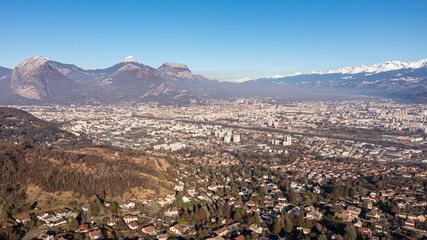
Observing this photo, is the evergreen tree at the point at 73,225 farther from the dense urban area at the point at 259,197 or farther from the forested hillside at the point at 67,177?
the forested hillside at the point at 67,177

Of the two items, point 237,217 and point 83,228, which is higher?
point 83,228

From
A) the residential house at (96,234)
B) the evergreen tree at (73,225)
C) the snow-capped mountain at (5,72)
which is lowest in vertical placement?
the residential house at (96,234)

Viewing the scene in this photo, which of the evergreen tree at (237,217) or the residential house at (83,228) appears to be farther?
the evergreen tree at (237,217)

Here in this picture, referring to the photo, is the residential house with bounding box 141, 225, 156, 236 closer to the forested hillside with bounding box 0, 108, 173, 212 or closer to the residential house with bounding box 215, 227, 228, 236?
the residential house with bounding box 215, 227, 228, 236

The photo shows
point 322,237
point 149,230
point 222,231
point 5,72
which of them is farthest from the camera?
point 5,72

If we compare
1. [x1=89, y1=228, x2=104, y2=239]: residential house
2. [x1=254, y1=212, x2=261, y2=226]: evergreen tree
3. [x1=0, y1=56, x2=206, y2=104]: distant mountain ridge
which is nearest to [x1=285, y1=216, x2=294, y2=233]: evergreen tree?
[x1=254, y1=212, x2=261, y2=226]: evergreen tree

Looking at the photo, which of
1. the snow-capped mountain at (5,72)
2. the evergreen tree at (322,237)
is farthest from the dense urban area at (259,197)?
the snow-capped mountain at (5,72)

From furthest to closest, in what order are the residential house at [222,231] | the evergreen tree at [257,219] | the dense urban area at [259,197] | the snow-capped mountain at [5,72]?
the snow-capped mountain at [5,72] < the evergreen tree at [257,219] < the dense urban area at [259,197] < the residential house at [222,231]

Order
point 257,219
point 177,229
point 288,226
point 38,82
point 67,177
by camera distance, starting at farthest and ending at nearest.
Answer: point 38,82
point 67,177
point 257,219
point 288,226
point 177,229

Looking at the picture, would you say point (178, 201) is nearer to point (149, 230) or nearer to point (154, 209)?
point (154, 209)

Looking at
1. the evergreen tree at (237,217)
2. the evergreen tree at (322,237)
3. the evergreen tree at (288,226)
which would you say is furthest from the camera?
the evergreen tree at (237,217)

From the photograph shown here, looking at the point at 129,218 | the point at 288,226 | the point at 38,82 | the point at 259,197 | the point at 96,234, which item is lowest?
the point at 259,197

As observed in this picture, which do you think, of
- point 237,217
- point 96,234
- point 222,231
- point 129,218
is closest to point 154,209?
point 129,218
